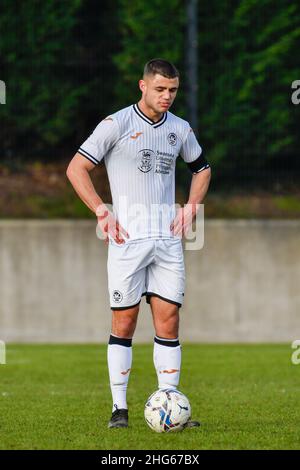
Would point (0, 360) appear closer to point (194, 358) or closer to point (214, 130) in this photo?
point (194, 358)

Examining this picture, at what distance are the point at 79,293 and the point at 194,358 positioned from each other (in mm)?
3573

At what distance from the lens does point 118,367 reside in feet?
26.4

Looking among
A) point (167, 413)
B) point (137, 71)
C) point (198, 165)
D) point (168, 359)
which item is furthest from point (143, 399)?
point (137, 71)

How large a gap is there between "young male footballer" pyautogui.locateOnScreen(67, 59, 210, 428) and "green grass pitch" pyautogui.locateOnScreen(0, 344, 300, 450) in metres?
0.49

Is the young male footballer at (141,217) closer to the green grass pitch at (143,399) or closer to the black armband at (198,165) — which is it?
the black armband at (198,165)

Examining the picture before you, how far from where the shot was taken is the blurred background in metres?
18.3

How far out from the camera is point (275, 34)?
18.6 meters

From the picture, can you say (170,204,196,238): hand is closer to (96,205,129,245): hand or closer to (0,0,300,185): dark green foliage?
(96,205,129,245): hand

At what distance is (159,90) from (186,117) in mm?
10389

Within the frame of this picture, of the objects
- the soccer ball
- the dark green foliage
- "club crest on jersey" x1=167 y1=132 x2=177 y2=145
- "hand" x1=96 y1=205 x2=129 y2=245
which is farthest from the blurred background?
the soccer ball

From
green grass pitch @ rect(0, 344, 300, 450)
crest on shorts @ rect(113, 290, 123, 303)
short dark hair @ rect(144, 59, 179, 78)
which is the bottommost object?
green grass pitch @ rect(0, 344, 300, 450)

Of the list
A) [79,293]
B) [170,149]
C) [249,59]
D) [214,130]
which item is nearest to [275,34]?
[249,59]

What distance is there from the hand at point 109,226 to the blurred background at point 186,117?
10336 millimetres

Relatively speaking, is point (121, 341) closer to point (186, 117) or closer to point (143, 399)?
point (143, 399)
